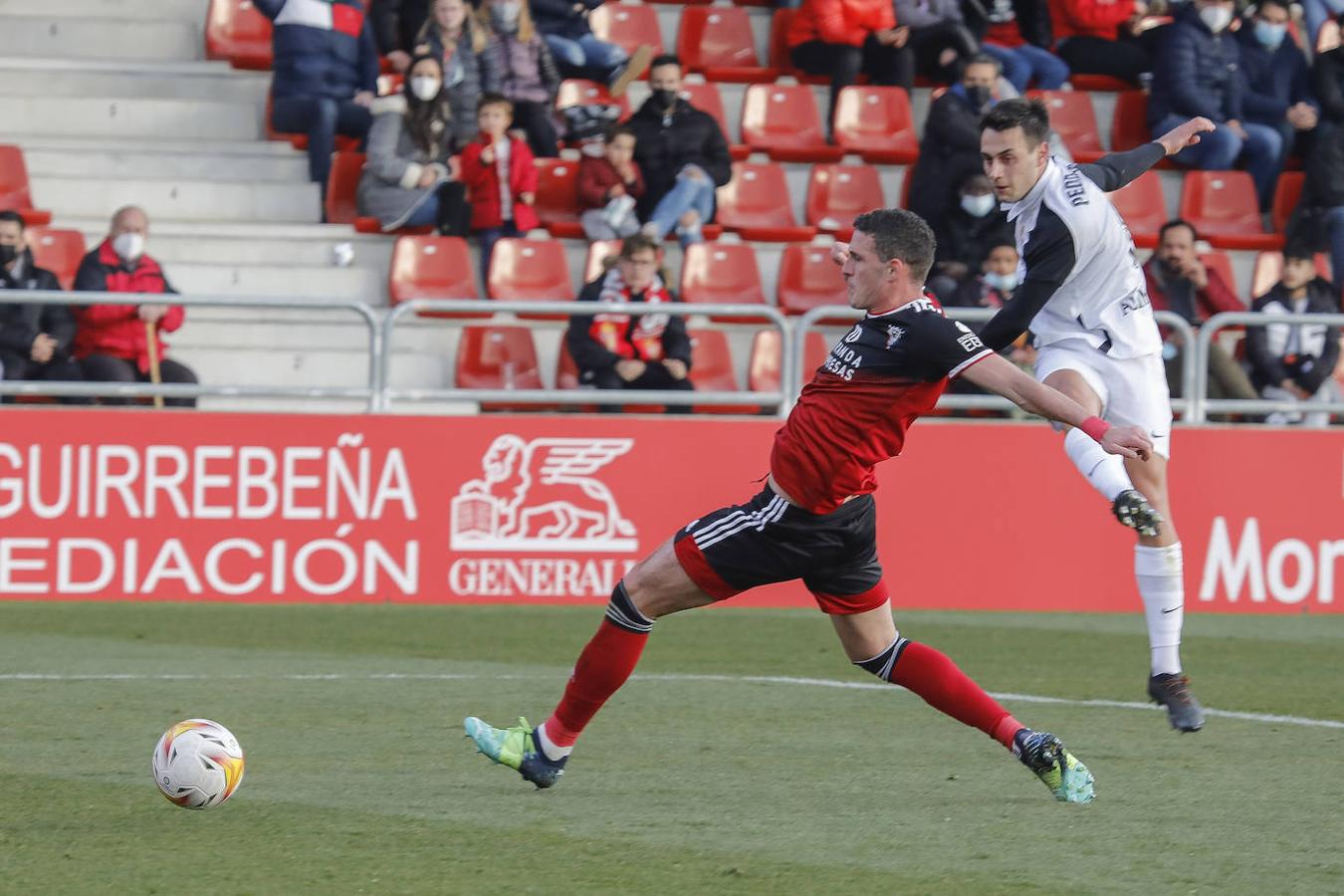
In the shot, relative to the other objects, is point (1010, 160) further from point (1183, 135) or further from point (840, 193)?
point (840, 193)

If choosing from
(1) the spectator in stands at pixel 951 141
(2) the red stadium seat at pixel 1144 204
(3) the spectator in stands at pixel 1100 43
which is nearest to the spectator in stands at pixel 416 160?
(1) the spectator in stands at pixel 951 141

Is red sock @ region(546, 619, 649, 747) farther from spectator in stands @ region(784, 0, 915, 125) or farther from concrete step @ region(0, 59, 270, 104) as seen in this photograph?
spectator in stands @ region(784, 0, 915, 125)

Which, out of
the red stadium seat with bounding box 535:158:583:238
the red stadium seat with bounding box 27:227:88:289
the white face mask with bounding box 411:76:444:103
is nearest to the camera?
the red stadium seat with bounding box 27:227:88:289

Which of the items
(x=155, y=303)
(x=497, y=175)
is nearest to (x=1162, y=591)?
(x=155, y=303)

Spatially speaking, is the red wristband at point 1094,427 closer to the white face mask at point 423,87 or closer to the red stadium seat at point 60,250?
the red stadium seat at point 60,250

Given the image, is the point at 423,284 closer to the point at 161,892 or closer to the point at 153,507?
the point at 153,507

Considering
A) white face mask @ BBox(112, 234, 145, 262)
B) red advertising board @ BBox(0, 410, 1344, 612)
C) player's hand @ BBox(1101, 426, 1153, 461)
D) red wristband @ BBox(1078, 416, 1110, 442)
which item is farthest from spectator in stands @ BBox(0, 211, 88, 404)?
player's hand @ BBox(1101, 426, 1153, 461)

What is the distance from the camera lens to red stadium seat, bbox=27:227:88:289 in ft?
45.5

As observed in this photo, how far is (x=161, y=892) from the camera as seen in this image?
4.97 metres

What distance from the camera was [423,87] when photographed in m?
15.0

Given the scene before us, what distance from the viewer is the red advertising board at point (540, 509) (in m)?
12.0

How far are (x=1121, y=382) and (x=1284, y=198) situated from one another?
33.4 feet

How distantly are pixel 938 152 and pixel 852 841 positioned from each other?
34.6ft

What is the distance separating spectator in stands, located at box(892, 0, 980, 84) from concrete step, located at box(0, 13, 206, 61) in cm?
593
